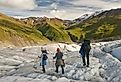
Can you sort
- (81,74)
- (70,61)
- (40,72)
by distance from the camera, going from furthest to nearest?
(70,61), (40,72), (81,74)

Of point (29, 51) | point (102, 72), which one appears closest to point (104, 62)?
point (102, 72)

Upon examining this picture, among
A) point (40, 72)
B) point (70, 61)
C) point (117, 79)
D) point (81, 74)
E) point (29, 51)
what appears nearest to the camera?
point (117, 79)

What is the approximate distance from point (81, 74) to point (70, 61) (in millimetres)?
7257

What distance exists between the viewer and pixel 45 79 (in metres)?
32.0

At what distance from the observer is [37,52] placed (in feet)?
208

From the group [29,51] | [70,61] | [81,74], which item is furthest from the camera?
[29,51]

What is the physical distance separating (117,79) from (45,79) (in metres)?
6.80

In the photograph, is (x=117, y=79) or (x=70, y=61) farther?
(x=70, y=61)

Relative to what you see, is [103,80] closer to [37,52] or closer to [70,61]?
[70,61]

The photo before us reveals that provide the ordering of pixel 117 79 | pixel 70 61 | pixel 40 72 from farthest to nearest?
pixel 70 61 < pixel 40 72 < pixel 117 79

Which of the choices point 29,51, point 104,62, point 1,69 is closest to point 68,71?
point 104,62

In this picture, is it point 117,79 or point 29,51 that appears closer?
point 117,79

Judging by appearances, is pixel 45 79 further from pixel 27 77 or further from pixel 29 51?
pixel 29 51

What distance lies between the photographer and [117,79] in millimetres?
30438
